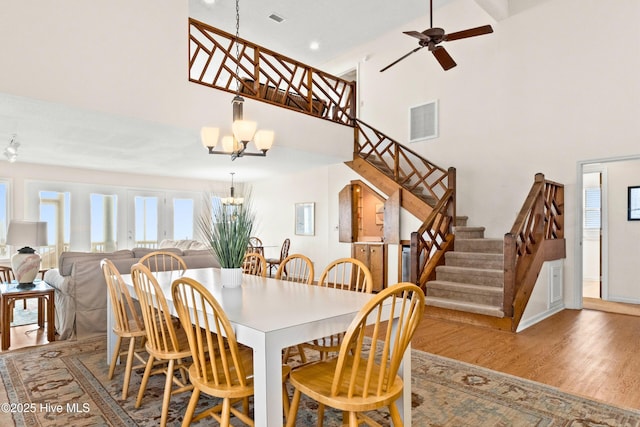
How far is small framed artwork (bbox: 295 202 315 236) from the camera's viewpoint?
8594mm

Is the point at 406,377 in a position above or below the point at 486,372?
above

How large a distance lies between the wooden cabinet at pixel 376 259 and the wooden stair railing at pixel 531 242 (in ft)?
8.65

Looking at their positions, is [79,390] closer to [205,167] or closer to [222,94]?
[222,94]

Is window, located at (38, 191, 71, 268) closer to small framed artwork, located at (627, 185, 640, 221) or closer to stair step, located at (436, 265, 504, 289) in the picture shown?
stair step, located at (436, 265, 504, 289)

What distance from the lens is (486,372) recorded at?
3.03m

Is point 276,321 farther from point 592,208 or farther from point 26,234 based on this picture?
point 592,208

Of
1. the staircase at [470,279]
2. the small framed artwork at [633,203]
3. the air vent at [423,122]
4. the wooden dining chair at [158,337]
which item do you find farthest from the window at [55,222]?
the small framed artwork at [633,203]

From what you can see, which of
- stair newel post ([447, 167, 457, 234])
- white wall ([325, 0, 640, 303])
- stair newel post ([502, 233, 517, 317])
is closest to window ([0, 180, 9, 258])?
white wall ([325, 0, 640, 303])

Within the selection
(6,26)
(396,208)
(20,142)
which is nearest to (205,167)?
(20,142)

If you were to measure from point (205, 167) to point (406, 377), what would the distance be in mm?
6903

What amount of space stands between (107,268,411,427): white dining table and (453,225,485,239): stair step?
395 centimetres

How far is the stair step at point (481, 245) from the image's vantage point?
546cm

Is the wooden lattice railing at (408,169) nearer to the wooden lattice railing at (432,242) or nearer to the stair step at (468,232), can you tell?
the wooden lattice railing at (432,242)

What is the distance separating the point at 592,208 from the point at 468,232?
340 centimetres
